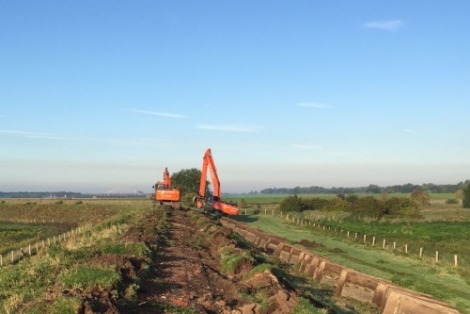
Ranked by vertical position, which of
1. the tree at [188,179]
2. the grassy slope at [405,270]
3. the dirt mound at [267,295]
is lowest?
the grassy slope at [405,270]

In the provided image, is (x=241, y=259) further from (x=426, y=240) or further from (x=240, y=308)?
(x=426, y=240)

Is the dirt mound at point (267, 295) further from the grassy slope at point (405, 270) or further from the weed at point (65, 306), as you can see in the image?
the grassy slope at point (405, 270)

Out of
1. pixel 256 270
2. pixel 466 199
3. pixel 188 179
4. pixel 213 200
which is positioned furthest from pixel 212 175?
pixel 466 199

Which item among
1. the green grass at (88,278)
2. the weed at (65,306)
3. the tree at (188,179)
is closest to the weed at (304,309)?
the green grass at (88,278)

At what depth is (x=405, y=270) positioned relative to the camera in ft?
75.9

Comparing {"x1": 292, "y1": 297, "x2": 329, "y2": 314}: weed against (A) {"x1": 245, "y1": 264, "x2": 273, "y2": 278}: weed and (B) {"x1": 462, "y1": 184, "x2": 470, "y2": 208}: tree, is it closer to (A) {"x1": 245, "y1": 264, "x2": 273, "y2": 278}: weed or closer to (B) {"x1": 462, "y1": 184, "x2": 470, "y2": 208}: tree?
(A) {"x1": 245, "y1": 264, "x2": 273, "y2": 278}: weed

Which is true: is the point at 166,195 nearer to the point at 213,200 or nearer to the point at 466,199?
the point at 213,200

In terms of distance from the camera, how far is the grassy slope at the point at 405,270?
17.8 m

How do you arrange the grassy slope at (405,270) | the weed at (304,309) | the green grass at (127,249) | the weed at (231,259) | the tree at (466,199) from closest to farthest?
the weed at (304,309) < the green grass at (127,249) < the weed at (231,259) < the grassy slope at (405,270) < the tree at (466,199)

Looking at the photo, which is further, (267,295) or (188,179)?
(188,179)

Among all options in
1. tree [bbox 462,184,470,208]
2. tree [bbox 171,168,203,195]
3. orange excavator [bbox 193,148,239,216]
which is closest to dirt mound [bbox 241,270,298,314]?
orange excavator [bbox 193,148,239,216]

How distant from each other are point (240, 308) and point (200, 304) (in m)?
Answer: 0.88

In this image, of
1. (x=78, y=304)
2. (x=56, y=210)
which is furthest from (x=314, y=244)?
(x=56, y=210)

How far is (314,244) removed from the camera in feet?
105
